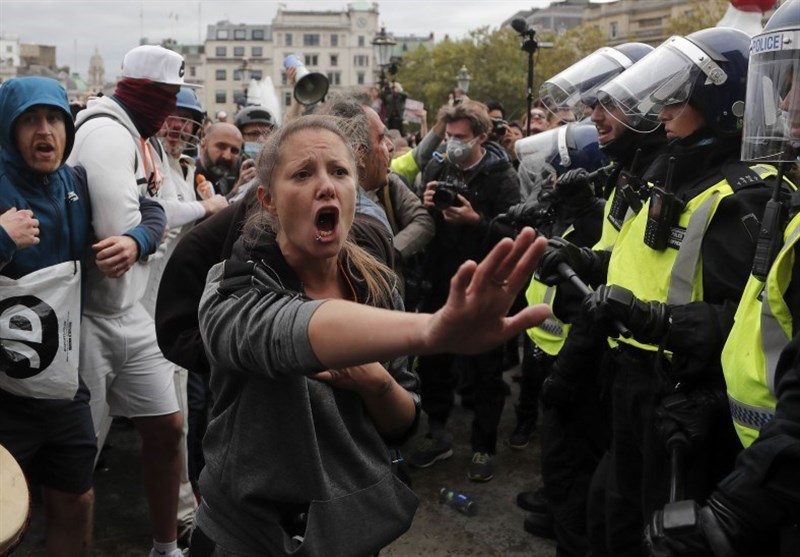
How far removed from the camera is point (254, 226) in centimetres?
193

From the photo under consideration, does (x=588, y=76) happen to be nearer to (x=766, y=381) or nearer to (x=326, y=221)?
(x=766, y=381)

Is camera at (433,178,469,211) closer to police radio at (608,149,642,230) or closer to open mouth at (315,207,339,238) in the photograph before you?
police radio at (608,149,642,230)

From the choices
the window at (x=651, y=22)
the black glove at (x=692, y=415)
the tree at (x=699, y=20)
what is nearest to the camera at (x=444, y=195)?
the black glove at (x=692, y=415)

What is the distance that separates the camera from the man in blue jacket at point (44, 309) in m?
2.86

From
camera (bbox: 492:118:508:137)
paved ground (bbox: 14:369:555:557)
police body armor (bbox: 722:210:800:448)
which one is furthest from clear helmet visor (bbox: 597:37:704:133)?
camera (bbox: 492:118:508:137)

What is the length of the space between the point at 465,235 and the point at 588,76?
1531mm

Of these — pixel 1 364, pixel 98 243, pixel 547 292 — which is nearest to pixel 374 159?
pixel 547 292

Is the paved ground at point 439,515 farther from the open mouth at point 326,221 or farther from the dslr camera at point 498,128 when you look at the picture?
the dslr camera at point 498,128

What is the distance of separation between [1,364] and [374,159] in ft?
6.24

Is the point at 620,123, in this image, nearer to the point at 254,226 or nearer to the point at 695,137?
the point at 695,137

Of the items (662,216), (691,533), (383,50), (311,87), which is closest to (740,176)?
(662,216)

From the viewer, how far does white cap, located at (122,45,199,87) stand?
145 inches

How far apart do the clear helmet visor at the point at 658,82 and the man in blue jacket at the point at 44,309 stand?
6.98 feet

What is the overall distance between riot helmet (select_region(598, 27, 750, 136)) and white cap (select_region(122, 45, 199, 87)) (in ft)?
6.65
